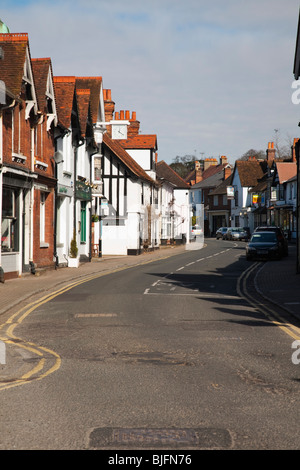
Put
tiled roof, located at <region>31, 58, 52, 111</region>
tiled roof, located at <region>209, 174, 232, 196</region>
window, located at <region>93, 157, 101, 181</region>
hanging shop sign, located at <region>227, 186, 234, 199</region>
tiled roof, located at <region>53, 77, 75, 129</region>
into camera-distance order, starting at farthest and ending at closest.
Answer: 1. tiled roof, located at <region>209, 174, 232, 196</region>
2. hanging shop sign, located at <region>227, 186, 234, 199</region>
3. window, located at <region>93, 157, 101, 181</region>
4. tiled roof, located at <region>53, 77, 75, 129</region>
5. tiled roof, located at <region>31, 58, 52, 111</region>

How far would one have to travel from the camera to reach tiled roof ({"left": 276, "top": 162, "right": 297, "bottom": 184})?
72.1 metres

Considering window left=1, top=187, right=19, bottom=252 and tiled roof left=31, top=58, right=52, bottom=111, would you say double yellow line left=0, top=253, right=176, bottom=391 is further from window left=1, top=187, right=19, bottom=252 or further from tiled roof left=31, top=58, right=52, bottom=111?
tiled roof left=31, top=58, right=52, bottom=111

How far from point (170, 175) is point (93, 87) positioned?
37835mm

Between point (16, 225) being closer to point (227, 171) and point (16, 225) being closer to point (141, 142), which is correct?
point (141, 142)

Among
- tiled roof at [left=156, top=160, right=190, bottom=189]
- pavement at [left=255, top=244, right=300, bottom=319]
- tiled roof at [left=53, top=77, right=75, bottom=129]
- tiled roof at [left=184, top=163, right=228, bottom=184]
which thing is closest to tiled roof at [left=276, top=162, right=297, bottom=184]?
tiled roof at [left=156, top=160, right=190, bottom=189]

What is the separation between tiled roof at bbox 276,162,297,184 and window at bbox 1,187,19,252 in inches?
2057

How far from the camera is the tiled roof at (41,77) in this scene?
2575cm

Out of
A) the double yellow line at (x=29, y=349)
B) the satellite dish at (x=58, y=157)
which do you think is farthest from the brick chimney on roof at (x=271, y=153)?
the double yellow line at (x=29, y=349)

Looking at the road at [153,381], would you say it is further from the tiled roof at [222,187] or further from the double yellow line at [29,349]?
the tiled roof at [222,187]

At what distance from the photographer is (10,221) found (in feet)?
76.2

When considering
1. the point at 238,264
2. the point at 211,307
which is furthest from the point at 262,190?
the point at 211,307

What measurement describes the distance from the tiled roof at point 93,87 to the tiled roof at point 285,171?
3864cm

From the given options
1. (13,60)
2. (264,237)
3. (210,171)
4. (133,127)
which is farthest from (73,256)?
(210,171)

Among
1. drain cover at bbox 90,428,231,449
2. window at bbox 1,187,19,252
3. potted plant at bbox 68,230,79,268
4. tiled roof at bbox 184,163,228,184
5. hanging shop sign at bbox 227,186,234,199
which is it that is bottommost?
drain cover at bbox 90,428,231,449
